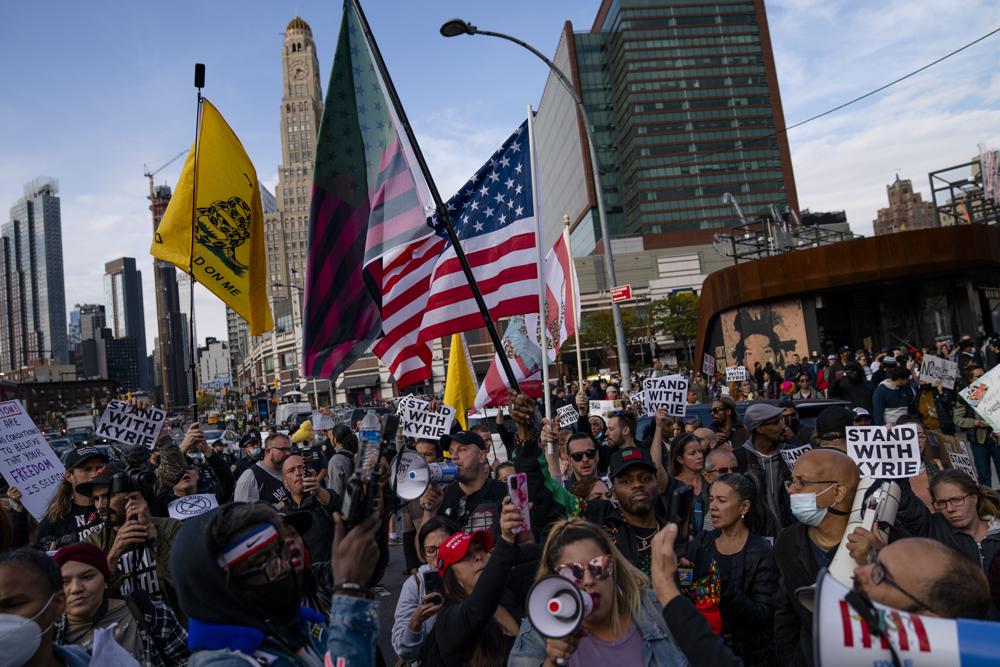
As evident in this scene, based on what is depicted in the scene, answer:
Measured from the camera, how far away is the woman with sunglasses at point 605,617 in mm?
2807

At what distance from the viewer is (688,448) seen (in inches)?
247

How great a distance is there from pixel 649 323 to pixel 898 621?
246 feet

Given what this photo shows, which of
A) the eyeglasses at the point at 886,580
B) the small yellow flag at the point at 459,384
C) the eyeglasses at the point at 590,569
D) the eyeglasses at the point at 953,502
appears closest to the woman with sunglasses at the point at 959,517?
the eyeglasses at the point at 953,502

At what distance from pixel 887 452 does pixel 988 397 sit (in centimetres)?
290

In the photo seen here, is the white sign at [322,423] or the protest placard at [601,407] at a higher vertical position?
the white sign at [322,423]

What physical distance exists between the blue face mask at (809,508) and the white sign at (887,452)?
1.34 metres

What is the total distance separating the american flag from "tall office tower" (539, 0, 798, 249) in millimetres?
100710

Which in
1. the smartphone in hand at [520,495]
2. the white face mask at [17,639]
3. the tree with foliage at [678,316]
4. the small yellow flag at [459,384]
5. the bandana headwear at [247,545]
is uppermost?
the tree with foliage at [678,316]

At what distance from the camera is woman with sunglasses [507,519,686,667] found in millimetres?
2807

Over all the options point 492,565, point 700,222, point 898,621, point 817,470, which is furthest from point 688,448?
point 700,222

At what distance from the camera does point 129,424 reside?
6.44 metres

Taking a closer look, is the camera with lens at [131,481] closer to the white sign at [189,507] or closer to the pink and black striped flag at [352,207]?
the white sign at [189,507]

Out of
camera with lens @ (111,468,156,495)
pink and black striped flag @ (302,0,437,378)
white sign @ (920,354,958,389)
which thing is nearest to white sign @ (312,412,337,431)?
pink and black striped flag @ (302,0,437,378)

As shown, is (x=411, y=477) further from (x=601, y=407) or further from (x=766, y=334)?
(x=766, y=334)
